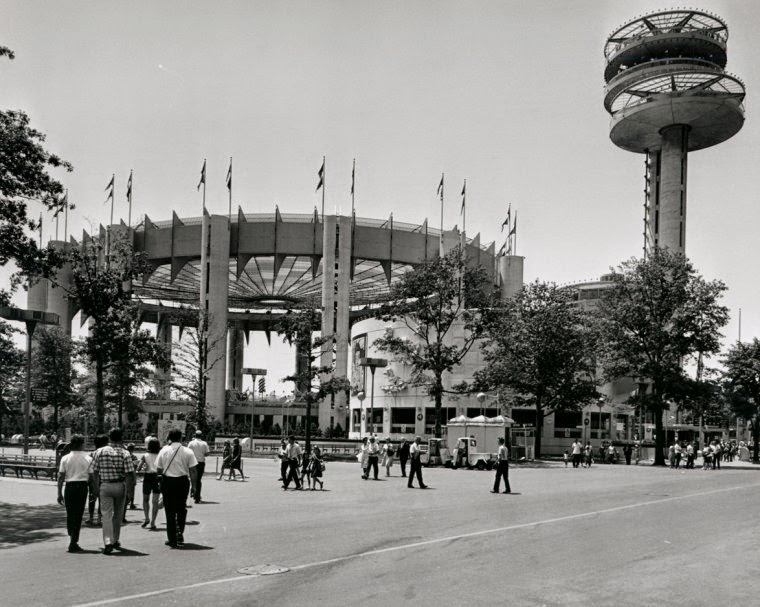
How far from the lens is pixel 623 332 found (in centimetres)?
5350

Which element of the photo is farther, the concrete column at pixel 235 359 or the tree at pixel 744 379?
the concrete column at pixel 235 359

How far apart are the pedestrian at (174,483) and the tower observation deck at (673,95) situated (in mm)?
87322

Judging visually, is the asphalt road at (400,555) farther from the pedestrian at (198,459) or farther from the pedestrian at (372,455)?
the pedestrian at (372,455)

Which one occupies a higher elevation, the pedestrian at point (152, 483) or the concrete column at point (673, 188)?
the concrete column at point (673, 188)

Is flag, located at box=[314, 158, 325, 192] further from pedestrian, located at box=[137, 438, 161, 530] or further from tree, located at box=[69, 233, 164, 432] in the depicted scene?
pedestrian, located at box=[137, 438, 161, 530]

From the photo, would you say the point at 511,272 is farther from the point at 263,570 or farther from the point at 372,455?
the point at 263,570

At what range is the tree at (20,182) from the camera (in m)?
21.0

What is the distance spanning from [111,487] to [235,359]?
105789mm

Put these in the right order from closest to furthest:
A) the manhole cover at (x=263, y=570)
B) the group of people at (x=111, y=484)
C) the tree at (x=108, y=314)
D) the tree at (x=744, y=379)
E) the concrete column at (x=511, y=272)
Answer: the manhole cover at (x=263, y=570), the group of people at (x=111, y=484), the tree at (x=108, y=314), the tree at (x=744, y=379), the concrete column at (x=511, y=272)

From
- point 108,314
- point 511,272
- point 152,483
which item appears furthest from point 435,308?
point 152,483

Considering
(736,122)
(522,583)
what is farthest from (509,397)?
(736,122)

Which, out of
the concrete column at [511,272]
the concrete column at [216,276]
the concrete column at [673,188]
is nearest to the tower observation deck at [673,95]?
the concrete column at [673,188]

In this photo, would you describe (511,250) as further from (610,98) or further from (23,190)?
(23,190)

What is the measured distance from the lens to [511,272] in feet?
274
